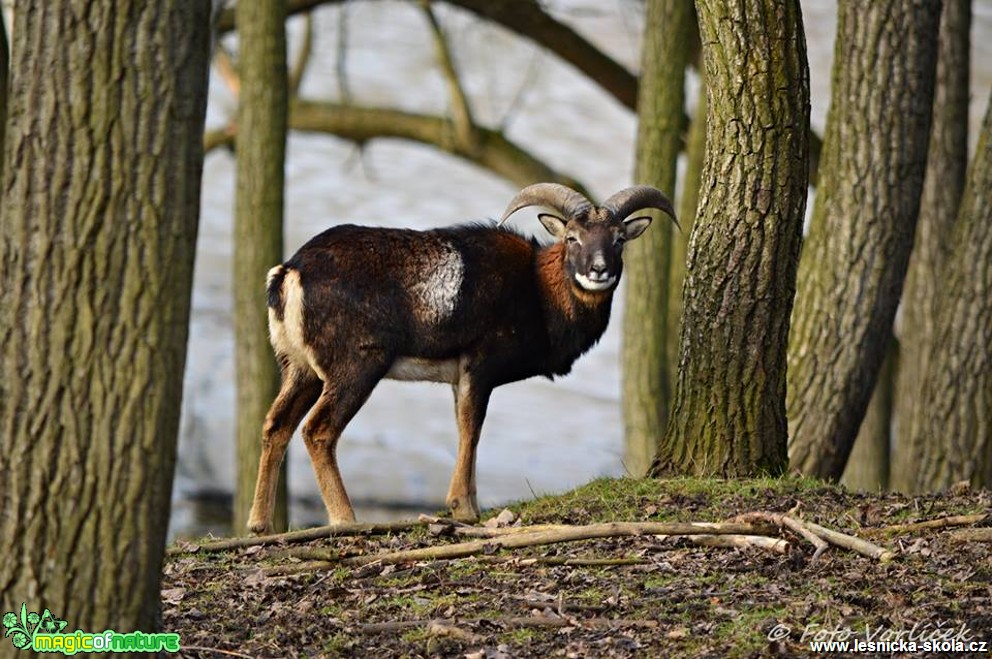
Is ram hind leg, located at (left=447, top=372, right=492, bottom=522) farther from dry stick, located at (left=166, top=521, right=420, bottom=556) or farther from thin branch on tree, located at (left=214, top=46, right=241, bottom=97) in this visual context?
thin branch on tree, located at (left=214, top=46, right=241, bottom=97)

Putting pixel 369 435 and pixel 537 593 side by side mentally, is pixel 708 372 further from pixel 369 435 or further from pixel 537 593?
pixel 369 435

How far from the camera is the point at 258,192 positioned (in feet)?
45.5

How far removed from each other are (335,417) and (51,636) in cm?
451

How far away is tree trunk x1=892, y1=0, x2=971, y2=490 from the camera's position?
14266 millimetres

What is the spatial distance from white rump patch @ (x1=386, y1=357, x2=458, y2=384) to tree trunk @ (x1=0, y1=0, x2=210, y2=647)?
184 inches

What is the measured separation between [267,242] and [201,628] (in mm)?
7647

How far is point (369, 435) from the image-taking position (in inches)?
877

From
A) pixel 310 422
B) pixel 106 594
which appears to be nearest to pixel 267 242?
pixel 310 422

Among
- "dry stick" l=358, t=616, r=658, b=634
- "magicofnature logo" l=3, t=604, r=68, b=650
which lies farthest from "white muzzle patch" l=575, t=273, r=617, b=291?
"magicofnature logo" l=3, t=604, r=68, b=650

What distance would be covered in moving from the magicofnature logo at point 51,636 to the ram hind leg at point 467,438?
4.58 metres

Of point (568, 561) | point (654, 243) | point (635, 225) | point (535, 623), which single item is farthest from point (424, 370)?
point (654, 243)

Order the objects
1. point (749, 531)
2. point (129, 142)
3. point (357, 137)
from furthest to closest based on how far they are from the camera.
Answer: point (357, 137) → point (749, 531) → point (129, 142)

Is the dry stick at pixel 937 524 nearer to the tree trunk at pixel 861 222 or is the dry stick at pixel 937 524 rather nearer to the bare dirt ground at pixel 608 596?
the bare dirt ground at pixel 608 596

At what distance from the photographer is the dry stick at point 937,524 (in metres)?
7.68
